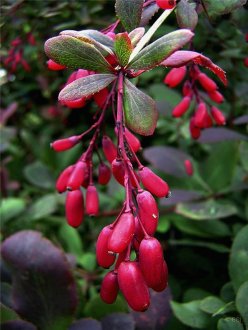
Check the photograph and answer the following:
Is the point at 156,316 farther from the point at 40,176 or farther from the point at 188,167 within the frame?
the point at 40,176

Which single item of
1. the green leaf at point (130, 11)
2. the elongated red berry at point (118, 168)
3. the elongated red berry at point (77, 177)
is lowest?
the elongated red berry at point (77, 177)

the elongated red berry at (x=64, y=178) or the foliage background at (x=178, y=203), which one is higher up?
the elongated red berry at (x=64, y=178)

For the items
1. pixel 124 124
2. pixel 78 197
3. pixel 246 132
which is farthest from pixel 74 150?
pixel 124 124

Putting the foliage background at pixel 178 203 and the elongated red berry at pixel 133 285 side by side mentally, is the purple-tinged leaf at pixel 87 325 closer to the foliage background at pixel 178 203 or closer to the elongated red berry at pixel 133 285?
the foliage background at pixel 178 203

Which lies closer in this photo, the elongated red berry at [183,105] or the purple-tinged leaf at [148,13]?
the purple-tinged leaf at [148,13]

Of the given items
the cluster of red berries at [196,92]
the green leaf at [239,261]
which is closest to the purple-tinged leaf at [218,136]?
the cluster of red berries at [196,92]

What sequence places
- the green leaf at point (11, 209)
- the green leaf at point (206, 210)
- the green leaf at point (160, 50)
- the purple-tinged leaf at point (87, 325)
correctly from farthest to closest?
1. the green leaf at point (11, 209)
2. the green leaf at point (206, 210)
3. the purple-tinged leaf at point (87, 325)
4. the green leaf at point (160, 50)

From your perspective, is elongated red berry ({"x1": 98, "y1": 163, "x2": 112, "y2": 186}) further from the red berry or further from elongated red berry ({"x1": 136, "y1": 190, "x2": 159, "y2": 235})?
elongated red berry ({"x1": 136, "y1": 190, "x2": 159, "y2": 235})

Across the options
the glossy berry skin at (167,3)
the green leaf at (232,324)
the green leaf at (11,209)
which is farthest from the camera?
the green leaf at (11,209)

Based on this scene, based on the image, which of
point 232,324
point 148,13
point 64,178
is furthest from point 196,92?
point 232,324

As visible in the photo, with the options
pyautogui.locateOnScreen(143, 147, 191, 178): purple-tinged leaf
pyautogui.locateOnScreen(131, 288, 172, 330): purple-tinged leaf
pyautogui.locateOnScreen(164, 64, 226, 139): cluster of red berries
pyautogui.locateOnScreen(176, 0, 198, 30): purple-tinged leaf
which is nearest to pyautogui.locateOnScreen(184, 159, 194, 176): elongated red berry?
pyautogui.locateOnScreen(143, 147, 191, 178): purple-tinged leaf
